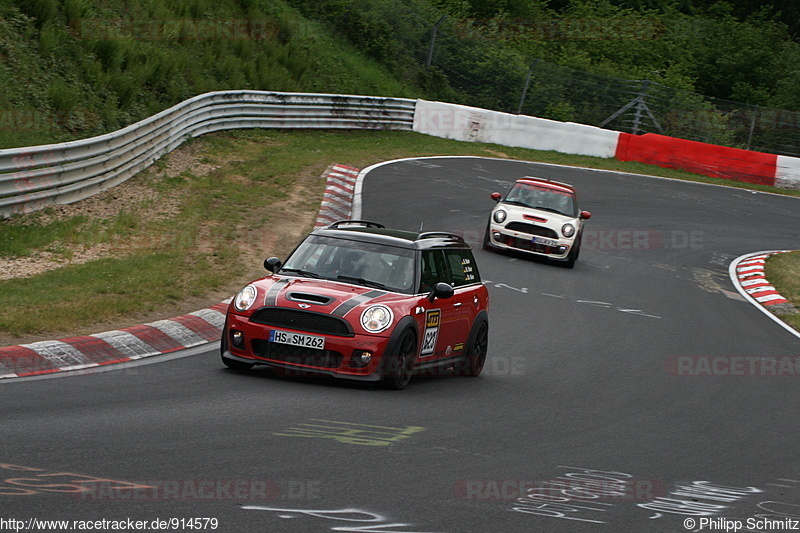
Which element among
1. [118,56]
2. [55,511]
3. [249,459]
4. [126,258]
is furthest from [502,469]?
[118,56]

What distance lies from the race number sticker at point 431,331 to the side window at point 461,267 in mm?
821

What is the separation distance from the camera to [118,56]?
25.9m

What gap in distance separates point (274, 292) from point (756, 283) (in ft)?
44.5

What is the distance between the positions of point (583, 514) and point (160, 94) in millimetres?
23498

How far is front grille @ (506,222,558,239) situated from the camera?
1952 cm

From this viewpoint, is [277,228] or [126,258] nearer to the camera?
[126,258]

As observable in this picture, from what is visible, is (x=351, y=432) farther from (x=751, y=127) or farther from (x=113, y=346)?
(x=751, y=127)

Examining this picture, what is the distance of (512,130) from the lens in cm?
3538

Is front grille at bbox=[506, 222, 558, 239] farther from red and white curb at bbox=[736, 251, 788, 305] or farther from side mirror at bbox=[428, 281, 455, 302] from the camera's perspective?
side mirror at bbox=[428, 281, 455, 302]

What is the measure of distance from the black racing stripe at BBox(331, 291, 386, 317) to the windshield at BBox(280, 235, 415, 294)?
0.87ft

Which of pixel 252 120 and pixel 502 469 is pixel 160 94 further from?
pixel 502 469

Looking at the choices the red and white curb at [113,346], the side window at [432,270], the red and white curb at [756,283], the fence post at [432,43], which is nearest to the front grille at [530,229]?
the red and white curb at [756,283]

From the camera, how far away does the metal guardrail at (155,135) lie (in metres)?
15.3

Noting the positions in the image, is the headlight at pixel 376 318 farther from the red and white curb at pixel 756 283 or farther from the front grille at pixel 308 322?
the red and white curb at pixel 756 283
